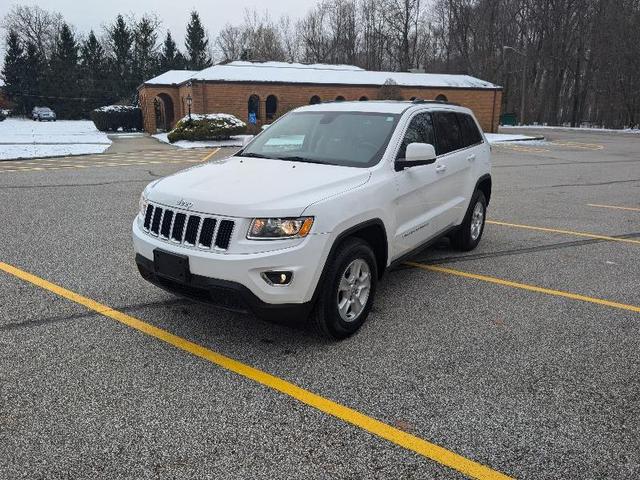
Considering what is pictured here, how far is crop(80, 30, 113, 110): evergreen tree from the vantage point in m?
67.9

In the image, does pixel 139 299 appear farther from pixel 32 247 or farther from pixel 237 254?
pixel 32 247

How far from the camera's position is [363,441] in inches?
112

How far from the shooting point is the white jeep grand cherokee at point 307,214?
11.3 ft

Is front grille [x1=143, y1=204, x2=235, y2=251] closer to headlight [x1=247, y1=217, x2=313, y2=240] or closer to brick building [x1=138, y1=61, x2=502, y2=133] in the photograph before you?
headlight [x1=247, y1=217, x2=313, y2=240]

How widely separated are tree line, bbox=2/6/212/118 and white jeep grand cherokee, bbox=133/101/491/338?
6822 cm

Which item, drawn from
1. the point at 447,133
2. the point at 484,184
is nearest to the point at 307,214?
the point at 447,133

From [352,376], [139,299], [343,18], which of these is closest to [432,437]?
[352,376]

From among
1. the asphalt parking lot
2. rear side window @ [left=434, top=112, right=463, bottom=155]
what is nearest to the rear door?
rear side window @ [left=434, top=112, right=463, bottom=155]

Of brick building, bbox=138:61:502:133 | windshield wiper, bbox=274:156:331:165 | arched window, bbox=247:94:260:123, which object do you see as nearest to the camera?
windshield wiper, bbox=274:156:331:165

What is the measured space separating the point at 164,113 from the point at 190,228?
1666 inches

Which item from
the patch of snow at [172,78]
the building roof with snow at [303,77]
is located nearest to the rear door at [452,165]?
the building roof with snow at [303,77]

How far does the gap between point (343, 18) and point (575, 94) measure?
31.5 metres

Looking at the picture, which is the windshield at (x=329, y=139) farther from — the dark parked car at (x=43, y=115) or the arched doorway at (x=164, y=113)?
the dark parked car at (x=43, y=115)

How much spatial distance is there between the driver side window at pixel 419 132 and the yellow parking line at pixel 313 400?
2220 millimetres
